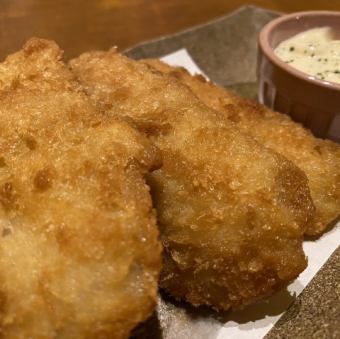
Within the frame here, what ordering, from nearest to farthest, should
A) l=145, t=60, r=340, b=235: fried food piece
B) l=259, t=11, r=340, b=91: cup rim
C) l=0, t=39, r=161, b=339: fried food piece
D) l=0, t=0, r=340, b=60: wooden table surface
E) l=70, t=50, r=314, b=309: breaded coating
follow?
l=0, t=39, r=161, b=339: fried food piece
l=70, t=50, r=314, b=309: breaded coating
l=145, t=60, r=340, b=235: fried food piece
l=259, t=11, r=340, b=91: cup rim
l=0, t=0, r=340, b=60: wooden table surface

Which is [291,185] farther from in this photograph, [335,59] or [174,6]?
[174,6]

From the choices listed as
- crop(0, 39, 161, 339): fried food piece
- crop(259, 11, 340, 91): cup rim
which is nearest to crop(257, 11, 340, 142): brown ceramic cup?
crop(259, 11, 340, 91): cup rim

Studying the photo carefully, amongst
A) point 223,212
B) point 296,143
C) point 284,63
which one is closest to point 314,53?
point 284,63

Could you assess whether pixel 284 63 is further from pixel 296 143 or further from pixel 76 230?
pixel 76 230

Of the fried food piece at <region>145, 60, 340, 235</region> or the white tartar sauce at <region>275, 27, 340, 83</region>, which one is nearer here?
the fried food piece at <region>145, 60, 340, 235</region>

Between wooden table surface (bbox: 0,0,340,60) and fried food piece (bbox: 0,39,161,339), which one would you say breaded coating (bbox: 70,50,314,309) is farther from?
wooden table surface (bbox: 0,0,340,60)

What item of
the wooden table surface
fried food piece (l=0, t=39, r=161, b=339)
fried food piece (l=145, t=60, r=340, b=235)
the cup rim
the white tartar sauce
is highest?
fried food piece (l=0, t=39, r=161, b=339)

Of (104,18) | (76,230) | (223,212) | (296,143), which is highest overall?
(76,230)

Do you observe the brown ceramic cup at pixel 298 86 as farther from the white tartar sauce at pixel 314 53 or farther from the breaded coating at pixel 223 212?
the breaded coating at pixel 223 212
